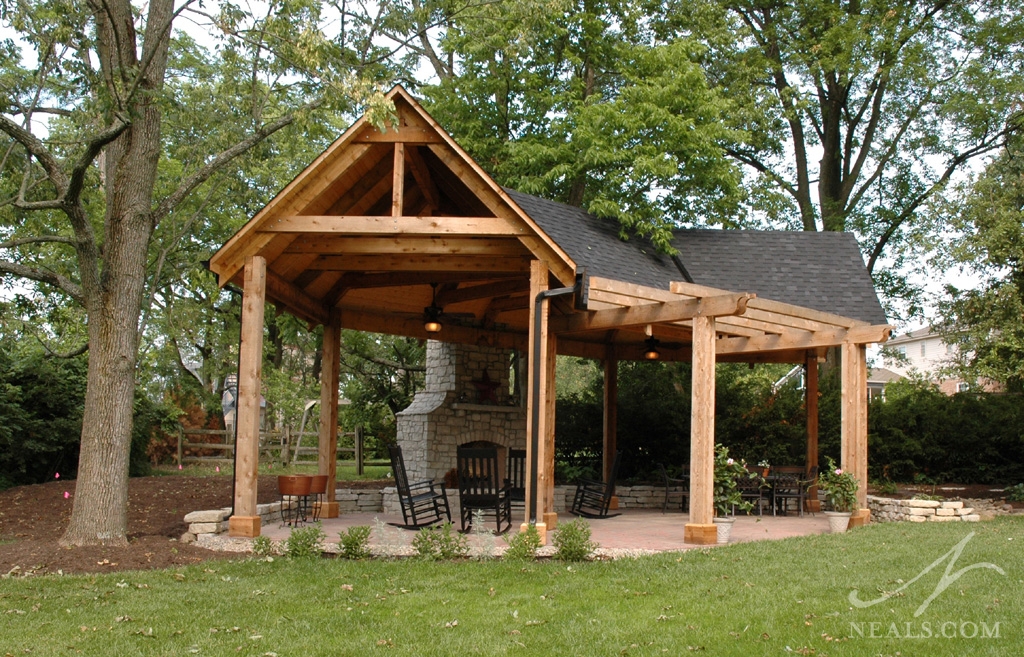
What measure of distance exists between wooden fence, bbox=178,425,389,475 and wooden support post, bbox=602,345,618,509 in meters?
7.71

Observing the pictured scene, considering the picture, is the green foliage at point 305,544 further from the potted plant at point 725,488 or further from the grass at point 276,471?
the grass at point 276,471

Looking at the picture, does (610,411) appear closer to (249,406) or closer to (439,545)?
(439,545)

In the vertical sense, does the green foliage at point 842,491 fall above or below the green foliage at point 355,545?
above

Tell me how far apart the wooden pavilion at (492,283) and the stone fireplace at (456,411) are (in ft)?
1.85

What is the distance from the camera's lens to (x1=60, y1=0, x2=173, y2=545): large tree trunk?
8.97 metres

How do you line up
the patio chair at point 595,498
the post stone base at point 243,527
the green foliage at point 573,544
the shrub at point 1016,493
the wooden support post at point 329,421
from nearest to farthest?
1. the green foliage at point 573,544
2. the post stone base at point 243,527
3. the patio chair at point 595,498
4. the wooden support post at point 329,421
5. the shrub at point 1016,493

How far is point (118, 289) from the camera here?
936 centimetres

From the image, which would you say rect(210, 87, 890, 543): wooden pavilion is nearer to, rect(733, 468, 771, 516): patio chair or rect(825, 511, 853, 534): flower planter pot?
rect(825, 511, 853, 534): flower planter pot

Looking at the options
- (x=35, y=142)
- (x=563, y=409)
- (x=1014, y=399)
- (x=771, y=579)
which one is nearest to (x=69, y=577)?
(x=35, y=142)

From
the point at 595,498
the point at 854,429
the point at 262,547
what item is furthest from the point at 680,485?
the point at 262,547

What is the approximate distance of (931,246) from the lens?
52.5ft

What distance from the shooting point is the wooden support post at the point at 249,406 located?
901 centimetres

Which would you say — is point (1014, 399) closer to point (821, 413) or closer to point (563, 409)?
point (821, 413)

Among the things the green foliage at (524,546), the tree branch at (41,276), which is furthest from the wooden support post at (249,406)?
the green foliage at (524,546)
